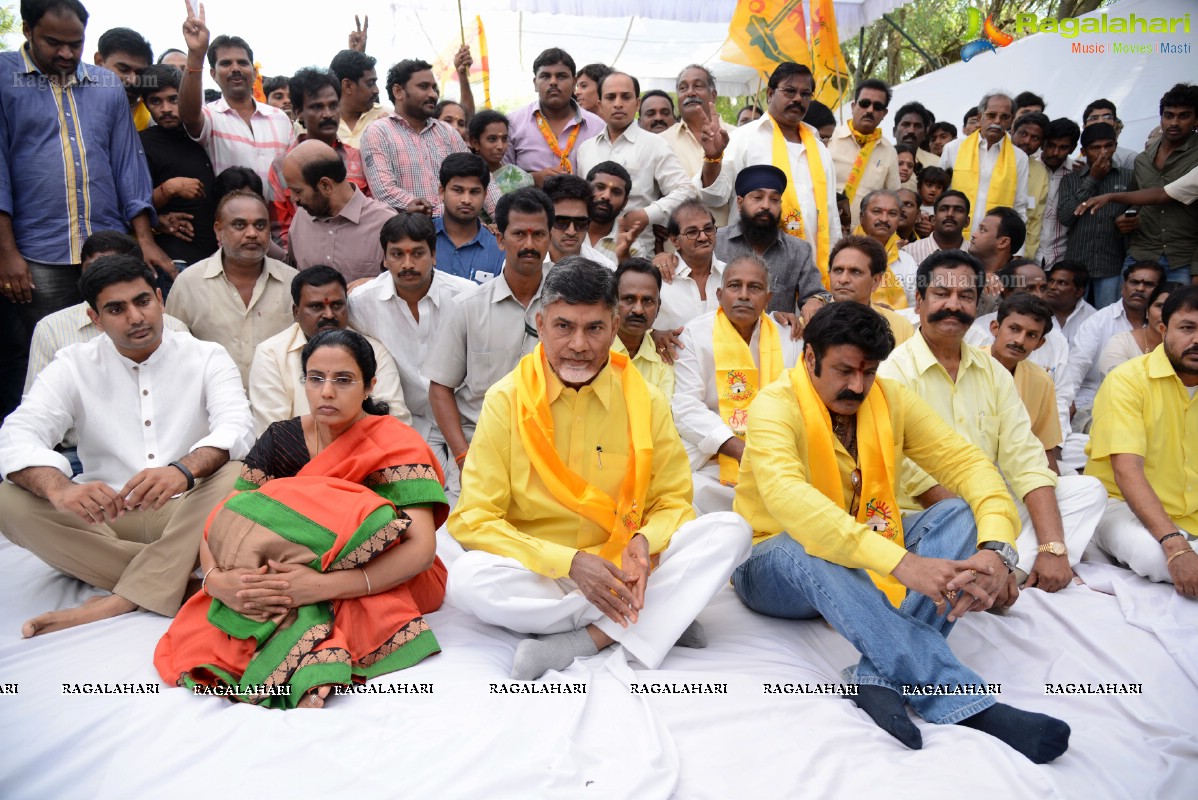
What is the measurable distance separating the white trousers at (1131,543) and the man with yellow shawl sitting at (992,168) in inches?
174

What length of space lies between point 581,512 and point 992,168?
21.2 ft

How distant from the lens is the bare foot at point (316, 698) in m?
2.80

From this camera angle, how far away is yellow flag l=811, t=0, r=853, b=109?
9.05 metres

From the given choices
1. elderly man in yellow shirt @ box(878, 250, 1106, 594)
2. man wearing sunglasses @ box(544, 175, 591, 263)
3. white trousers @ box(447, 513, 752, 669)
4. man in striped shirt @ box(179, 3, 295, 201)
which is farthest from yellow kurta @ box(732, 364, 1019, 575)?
Answer: man in striped shirt @ box(179, 3, 295, 201)

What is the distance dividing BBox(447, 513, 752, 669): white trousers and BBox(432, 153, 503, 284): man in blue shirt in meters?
2.82

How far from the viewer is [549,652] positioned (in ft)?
10.3

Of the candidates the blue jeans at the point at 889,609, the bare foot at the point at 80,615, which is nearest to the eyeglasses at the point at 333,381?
the bare foot at the point at 80,615

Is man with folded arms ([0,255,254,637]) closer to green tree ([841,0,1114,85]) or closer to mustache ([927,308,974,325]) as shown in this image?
mustache ([927,308,974,325])

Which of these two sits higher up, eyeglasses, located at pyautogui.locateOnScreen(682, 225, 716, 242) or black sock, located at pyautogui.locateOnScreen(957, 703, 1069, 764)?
eyeglasses, located at pyautogui.locateOnScreen(682, 225, 716, 242)

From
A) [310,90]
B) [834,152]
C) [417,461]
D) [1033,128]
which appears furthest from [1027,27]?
[417,461]

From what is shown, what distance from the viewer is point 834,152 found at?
780 cm

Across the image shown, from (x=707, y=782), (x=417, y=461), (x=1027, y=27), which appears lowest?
(x=707, y=782)

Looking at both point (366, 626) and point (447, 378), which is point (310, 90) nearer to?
point (447, 378)

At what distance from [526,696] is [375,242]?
3525 millimetres
